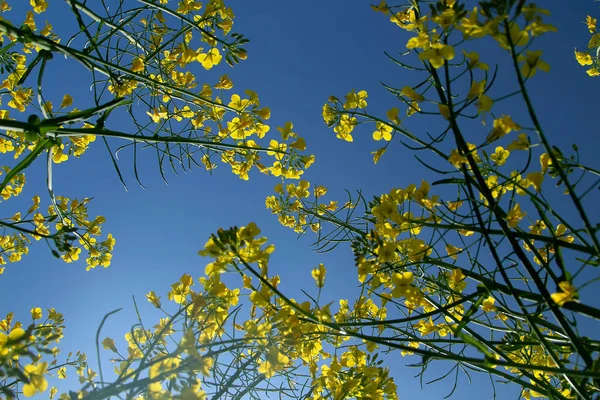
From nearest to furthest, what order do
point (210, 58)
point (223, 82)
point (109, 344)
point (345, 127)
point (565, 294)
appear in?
1. point (565, 294)
2. point (109, 344)
3. point (345, 127)
4. point (210, 58)
5. point (223, 82)

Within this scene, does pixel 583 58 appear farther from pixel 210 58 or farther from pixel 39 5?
pixel 39 5

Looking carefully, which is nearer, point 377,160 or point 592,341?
point 592,341

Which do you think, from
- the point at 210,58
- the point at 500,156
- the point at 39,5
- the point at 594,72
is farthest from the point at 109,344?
the point at 594,72

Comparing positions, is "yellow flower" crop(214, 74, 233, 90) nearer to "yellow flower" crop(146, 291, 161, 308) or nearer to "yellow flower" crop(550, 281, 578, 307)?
"yellow flower" crop(146, 291, 161, 308)

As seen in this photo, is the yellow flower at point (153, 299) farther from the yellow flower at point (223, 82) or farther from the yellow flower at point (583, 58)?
the yellow flower at point (583, 58)

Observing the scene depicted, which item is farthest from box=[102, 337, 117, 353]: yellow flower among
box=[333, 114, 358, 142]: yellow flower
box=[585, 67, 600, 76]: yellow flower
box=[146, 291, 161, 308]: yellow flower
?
box=[585, 67, 600, 76]: yellow flower

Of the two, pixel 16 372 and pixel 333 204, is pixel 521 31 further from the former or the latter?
pixel 333 204

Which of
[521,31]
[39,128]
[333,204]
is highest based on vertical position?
[333,204]

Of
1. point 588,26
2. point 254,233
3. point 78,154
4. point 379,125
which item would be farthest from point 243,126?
point 588,26

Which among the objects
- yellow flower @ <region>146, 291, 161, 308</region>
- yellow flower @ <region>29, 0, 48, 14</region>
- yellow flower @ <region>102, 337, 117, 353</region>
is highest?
yellow flower @ <region>29, 0, 48, 14</region>

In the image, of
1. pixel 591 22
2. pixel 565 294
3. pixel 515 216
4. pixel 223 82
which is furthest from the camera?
pixel 591 22

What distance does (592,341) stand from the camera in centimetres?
135

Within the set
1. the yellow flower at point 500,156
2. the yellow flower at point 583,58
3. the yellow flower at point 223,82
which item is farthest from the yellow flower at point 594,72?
the yellow flower at point 223,82

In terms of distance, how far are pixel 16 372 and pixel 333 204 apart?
2.14 meters
